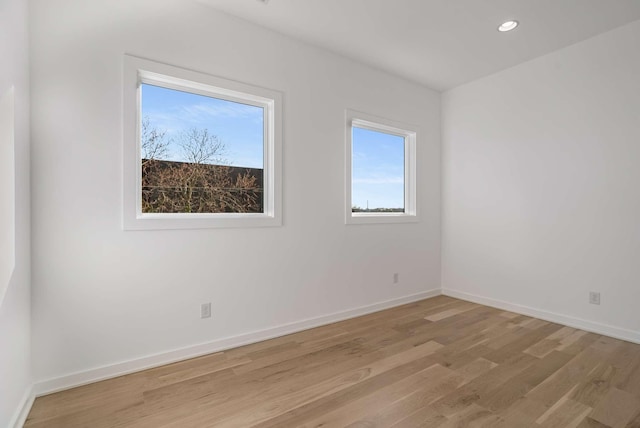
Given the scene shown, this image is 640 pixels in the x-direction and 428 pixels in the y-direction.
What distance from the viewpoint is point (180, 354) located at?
2514mm

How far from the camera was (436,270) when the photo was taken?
4.46m

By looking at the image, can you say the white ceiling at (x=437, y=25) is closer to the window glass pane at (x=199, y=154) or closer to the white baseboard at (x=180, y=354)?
the window glass pane at (x=199, y=154)

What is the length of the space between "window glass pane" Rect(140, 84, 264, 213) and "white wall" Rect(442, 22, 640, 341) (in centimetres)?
274

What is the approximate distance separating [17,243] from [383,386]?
7.67 ft

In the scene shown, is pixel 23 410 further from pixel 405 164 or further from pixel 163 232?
pixel 405 164

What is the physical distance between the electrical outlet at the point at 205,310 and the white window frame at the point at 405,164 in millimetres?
1625

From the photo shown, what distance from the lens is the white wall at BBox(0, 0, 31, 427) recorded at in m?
1.58

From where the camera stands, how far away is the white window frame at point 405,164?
3.53 m

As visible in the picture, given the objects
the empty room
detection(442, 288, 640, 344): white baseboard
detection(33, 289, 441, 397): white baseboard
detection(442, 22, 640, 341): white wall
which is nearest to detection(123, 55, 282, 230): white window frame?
the empty room

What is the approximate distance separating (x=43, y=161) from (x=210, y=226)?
1.13 m


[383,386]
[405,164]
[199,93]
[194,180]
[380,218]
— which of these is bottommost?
[383,386]

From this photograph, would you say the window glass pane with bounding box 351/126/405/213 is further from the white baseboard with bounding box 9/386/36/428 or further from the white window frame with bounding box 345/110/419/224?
the white baseboard with bounding box 9/386/36/428

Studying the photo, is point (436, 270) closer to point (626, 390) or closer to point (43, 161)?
point (626, 390)

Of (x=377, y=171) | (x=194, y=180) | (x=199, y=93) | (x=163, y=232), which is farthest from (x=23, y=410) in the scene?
(x=377, y=171)
